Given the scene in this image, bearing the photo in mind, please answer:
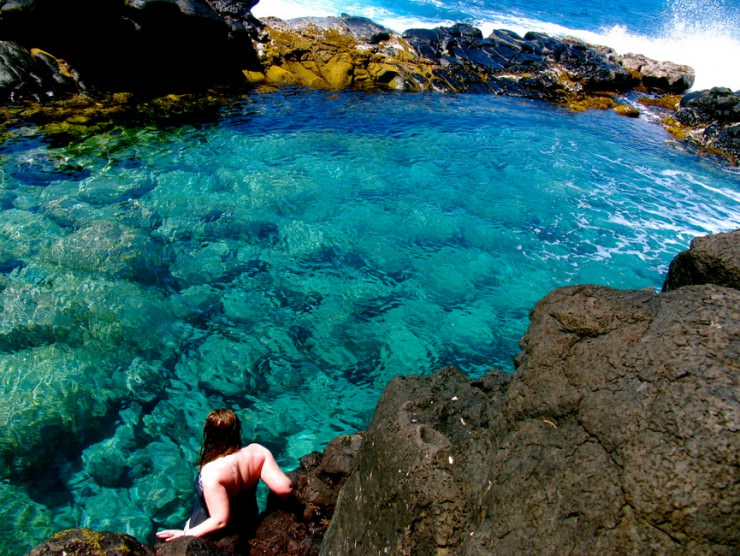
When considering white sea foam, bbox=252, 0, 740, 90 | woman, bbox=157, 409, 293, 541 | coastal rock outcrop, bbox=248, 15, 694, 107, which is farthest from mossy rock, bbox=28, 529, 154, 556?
white sea foam, bbox=252, 0, 740, 90

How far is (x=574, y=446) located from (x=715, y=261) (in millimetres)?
2257

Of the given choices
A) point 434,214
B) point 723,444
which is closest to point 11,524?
point 723,444

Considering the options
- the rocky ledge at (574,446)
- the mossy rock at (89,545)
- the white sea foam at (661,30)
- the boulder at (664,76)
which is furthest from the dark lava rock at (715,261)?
the white sea foam at (661,30)

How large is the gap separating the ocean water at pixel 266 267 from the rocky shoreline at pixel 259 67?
1.97 meters

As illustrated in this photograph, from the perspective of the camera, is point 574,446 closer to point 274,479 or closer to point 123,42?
point 274,479

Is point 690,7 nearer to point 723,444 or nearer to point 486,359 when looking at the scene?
point 486,359

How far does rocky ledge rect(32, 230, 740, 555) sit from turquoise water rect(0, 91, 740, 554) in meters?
2.04

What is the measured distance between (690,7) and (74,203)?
1965 inches

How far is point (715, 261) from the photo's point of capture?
3.72 metres

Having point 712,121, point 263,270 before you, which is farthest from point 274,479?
point 712,121

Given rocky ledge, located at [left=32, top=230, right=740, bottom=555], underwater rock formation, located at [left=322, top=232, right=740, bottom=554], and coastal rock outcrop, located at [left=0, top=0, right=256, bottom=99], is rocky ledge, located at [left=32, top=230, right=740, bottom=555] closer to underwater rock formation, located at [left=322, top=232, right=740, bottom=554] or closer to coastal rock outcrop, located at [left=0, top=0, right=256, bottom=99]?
underwater rock formation, located at [left=322, top=232, right=740, bottom=554]

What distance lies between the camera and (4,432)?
193 inches

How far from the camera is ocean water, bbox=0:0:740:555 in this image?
5254 millimetres

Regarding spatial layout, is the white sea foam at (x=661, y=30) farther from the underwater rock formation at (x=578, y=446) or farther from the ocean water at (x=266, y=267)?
the underwater rock formation at (x=578, y=446)
